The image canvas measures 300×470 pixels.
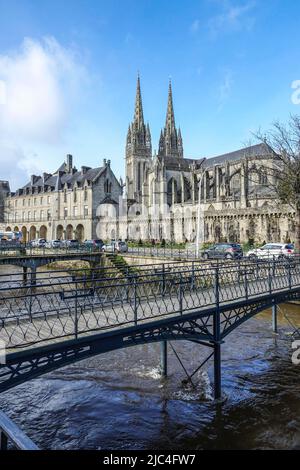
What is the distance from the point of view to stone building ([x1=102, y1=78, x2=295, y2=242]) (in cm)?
4428

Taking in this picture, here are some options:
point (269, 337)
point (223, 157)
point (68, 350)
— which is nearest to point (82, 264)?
point (269, 337)

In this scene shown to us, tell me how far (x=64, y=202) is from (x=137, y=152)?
1512 inches

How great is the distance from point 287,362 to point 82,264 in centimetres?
3228

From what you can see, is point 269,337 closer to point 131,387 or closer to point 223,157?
point 131,387

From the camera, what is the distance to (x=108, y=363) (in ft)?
43.2

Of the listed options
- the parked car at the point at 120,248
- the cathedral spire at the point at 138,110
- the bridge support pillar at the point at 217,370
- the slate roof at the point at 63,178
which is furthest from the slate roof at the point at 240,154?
the bridge support pillar at the point at 217,370

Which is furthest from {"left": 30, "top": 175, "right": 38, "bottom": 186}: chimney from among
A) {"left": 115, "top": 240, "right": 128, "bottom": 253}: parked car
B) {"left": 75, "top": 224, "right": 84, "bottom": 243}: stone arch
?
{"left": 115, "top": 240, "right": 128, "bottom": 253}: parked car

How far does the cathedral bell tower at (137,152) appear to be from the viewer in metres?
98.2

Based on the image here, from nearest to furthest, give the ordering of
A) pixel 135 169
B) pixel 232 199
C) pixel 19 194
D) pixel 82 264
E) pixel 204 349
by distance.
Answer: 1. pixel 204 349
2. pixel 82 264
3. pixel 232 199
4. pixel 19 194
5. pixel 135 169

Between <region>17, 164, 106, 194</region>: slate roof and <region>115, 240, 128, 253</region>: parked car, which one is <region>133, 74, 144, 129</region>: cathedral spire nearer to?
<region>17, 164, 106, 194</region>: slate roof

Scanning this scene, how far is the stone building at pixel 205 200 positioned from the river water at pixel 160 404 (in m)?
20.4

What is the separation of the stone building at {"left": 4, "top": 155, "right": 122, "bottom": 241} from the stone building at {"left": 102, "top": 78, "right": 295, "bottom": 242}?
4494 mm

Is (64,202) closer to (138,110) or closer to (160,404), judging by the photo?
(138,110)

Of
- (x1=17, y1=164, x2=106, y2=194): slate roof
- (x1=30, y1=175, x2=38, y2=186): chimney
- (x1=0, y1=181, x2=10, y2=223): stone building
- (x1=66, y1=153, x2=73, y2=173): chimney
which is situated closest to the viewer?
(x1=17, y1=164, x2=106, y2=194): slate roof
